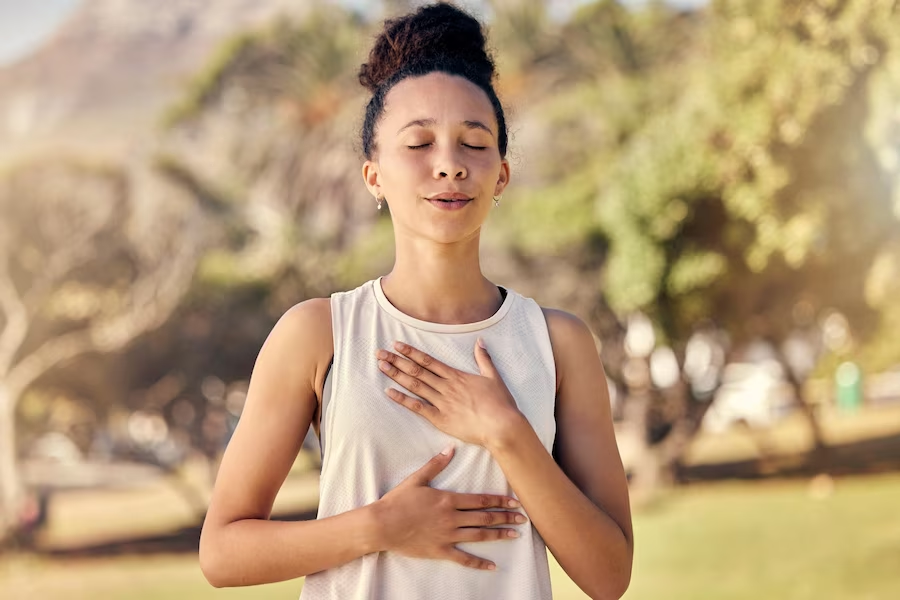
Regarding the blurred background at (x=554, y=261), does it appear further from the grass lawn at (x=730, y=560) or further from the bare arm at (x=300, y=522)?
the bare arm at (x=300, y=522)

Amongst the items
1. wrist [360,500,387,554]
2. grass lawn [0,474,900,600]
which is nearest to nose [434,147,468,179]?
wrist [360,500,387,554]

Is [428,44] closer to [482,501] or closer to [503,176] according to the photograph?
[503,176]

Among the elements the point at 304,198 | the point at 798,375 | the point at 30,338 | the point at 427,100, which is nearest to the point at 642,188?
the point at 798,375

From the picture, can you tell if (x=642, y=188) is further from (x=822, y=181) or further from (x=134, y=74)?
(x=134, y=74)

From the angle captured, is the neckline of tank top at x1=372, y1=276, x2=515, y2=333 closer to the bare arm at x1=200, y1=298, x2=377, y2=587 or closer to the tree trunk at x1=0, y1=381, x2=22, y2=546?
the bare arm at x1=200, y1=298, x2=377, y2=587

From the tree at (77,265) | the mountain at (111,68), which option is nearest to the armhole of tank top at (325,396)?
the tree at (77,265)

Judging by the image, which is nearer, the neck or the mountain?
the neck

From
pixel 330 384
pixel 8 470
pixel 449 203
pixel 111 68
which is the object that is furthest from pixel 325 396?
pixel 111 68

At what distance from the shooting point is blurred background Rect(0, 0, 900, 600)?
632 centimetres

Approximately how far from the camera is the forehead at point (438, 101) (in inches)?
42.6

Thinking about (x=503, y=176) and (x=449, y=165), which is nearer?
(x=449, y=165)

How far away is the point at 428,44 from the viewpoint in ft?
3.77

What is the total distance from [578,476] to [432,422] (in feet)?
0.59

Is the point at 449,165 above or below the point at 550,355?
above
